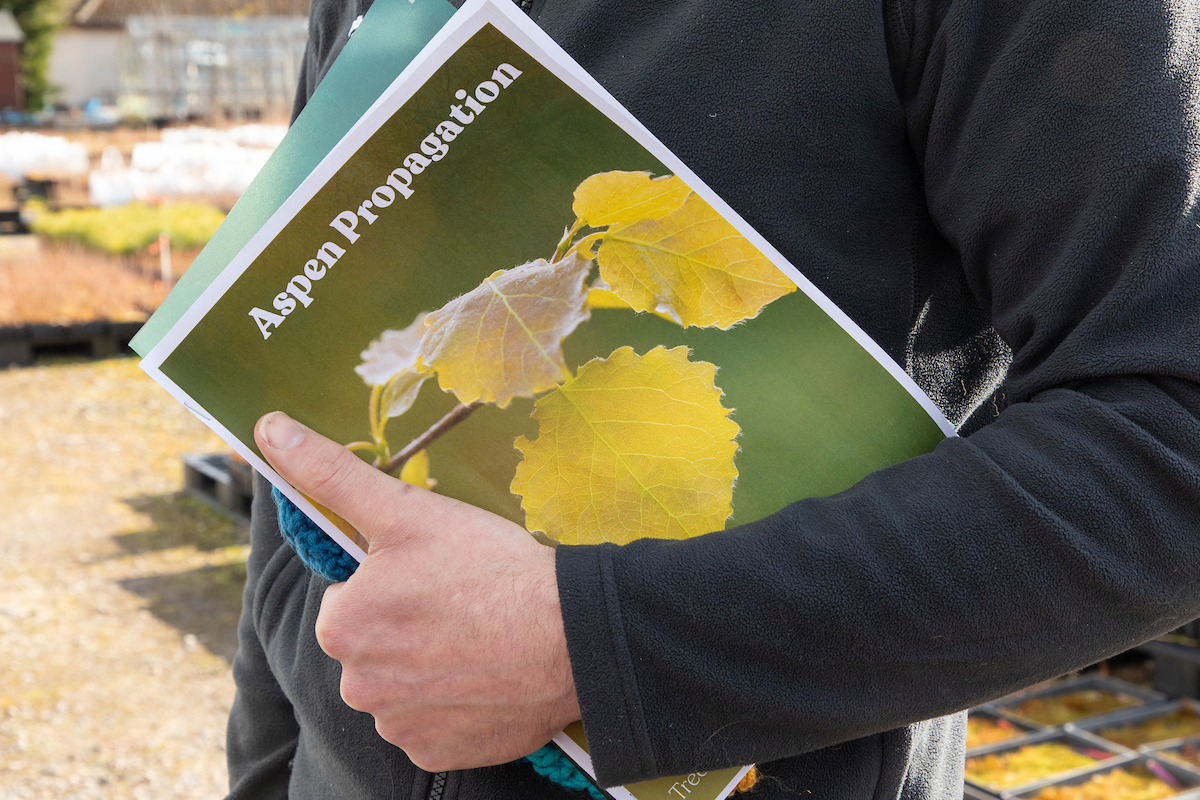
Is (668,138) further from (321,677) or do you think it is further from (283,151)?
(321,677)

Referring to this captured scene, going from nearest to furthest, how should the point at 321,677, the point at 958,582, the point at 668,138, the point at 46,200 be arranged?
the point at 958,582 → the point at 668,138 → the point at 321,677 → the point at 46,200

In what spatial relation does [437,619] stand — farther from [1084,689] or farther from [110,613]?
[110,613]

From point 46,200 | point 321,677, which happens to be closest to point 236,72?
point 46,200

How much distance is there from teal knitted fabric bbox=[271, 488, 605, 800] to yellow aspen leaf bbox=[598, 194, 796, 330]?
277 millimetres

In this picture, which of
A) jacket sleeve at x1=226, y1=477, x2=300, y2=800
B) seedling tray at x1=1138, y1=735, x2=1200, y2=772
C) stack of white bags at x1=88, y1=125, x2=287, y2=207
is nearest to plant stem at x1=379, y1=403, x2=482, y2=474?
jacket sleeve at x1=226, y1=477, x2=300, y2=800

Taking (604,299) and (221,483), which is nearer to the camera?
(604,299)

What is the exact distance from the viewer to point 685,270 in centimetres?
62

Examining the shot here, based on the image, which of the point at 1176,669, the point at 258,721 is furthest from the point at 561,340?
the point at 1176,669

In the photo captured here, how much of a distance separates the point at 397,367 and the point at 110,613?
3.48 metres

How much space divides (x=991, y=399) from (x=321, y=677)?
1.89 ft

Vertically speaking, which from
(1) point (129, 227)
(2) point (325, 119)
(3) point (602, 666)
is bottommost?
(1) point (129, 227)

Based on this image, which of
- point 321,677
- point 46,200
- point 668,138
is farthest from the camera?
point 46,200

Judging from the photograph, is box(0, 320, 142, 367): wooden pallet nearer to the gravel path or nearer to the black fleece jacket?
the gravel path

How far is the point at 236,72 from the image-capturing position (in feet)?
73.5
